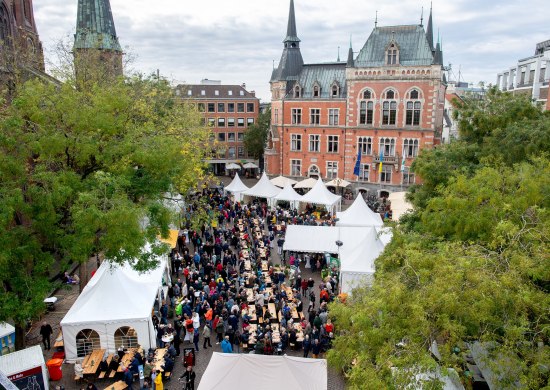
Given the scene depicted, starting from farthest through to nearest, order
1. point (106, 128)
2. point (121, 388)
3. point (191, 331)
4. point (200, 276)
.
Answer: point (200, 276), point (191, 331), point (106, 128), point (121, 388)

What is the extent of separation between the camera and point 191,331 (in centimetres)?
1569

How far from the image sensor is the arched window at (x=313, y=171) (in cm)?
4278

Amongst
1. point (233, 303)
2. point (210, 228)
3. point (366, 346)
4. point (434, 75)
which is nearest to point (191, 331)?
point (233, 303)

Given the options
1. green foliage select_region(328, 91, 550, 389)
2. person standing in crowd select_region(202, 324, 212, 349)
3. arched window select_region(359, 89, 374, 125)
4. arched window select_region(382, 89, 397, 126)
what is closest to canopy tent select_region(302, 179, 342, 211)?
arched window select_region(359, 89, 374, 125)

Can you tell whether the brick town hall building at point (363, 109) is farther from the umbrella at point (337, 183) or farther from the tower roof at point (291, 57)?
the umbrella at point (337, 183)

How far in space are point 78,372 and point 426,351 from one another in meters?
11.2

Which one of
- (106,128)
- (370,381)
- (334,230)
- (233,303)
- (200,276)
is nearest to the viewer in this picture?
(370,381)

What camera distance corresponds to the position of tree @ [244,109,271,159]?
180ft

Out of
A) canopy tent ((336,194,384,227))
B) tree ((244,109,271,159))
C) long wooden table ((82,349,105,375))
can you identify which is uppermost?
tree ((244,109,271,159))

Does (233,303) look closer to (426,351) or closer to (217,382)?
(217,382)

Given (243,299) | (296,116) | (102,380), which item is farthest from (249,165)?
(102,380)

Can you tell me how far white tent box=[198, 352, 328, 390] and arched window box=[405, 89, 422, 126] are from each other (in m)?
30.0

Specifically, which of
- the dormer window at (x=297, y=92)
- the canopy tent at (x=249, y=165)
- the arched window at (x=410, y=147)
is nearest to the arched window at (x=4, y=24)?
the dormer window at (x=297, y=92)

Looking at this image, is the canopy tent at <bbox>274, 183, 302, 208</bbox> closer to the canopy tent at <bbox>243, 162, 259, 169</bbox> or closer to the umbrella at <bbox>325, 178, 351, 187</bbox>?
the umbrella at <bbox>325, 178, 351, 187</bbox>
